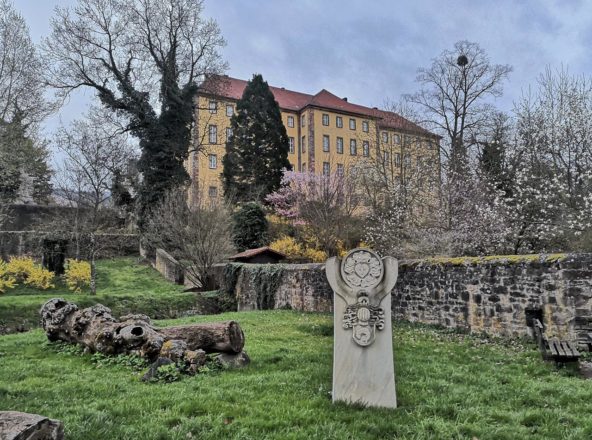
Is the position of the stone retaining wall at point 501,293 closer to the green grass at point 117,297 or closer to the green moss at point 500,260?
the green moss at point 500,260

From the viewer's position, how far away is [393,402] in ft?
14.4

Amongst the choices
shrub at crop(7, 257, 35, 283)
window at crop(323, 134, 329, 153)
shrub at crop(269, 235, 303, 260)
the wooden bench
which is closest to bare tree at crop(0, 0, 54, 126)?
shrub at crop(7, 257, 35, 283)

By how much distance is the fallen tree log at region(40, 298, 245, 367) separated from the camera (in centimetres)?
631

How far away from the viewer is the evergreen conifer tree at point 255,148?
35.3 meters

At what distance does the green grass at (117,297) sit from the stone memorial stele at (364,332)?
39.4 ft

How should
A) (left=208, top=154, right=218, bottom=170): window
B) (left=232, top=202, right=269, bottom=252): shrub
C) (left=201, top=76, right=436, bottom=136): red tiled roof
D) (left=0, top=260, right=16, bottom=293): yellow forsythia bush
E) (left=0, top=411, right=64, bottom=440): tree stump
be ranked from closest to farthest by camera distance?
(left=0, top=411, right=64, bottom=440): tree stump → (left=0, top=260, right=16, bottom=293): yellow forsythia bush → (left=232, top=202, right=269, bottom=252): shrub → (left=208, top=154, right=218, bottom=170): window → (left=201, top=76, right=436, bottom=136): red tiled roof

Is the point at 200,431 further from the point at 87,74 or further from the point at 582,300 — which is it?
the point at 87,74

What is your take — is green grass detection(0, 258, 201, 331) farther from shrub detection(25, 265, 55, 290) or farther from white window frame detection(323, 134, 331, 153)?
white window frame detection(323, 134, 331, 153)

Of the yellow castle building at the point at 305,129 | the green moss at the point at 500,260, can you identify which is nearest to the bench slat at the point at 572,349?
the green moss at the point at 500,260

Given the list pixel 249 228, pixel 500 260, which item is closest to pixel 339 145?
pixel 249 228

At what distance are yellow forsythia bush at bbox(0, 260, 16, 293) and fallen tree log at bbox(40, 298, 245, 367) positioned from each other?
1157 cm

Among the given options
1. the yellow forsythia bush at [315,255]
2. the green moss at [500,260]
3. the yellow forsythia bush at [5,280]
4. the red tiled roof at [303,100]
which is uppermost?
the red tiled roof at [303,100]

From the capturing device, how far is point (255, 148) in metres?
36.9

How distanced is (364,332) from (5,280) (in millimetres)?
17990
